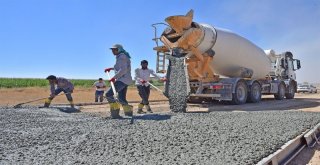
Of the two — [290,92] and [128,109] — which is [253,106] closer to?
[128,109]

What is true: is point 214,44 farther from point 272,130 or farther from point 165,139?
point 165,139

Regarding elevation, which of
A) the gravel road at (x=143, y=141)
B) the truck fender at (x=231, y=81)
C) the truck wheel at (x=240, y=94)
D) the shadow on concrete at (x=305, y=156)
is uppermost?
the truck fender at (x=231, y=81)

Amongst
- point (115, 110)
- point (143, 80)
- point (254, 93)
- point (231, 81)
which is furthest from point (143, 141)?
point (254, 93)

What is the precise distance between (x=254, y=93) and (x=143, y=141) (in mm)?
10706

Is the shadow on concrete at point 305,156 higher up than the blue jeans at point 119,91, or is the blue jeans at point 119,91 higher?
the blue jeans at point 119,91

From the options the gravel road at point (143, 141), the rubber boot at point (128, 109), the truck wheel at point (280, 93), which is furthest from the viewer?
the truck wheel at point (280, 93)

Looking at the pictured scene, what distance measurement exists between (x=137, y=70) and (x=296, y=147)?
20.3 feet

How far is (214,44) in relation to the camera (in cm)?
1262

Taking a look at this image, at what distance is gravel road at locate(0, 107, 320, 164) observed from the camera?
400 cm

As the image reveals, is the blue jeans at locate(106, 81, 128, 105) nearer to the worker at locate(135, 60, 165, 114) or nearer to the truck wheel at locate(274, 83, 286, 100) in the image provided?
the worker at locate(135, 60, 165, 114)

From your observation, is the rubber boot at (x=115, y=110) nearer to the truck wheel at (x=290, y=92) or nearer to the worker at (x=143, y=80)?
the worker at (x=143, y=80)

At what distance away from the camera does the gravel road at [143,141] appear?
158 inches

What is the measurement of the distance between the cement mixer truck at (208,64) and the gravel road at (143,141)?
373 cm

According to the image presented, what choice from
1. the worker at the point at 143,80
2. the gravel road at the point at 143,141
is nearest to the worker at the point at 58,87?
the worker at the point at 143,80
